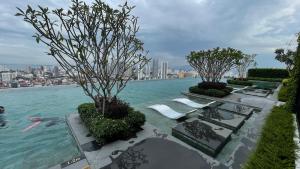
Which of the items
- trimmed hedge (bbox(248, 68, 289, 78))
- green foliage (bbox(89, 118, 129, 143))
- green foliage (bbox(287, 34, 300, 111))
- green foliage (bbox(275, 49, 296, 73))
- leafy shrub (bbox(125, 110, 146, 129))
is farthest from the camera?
trimmed hedge (bbox(248, 68, 289, 78))

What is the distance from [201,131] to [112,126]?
133 inches

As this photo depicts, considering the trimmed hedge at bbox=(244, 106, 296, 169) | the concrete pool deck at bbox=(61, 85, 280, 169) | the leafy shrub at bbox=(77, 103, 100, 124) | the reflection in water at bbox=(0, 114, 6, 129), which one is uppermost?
the leafy shrub at bbox=(77, 103, 100, 124)

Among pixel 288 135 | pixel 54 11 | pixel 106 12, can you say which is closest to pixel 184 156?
pixel 288 135

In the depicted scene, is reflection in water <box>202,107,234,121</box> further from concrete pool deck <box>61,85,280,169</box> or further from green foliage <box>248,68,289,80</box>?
green foliage <box>248,68,289,80</box>

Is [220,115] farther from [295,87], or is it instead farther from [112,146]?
[112,146]

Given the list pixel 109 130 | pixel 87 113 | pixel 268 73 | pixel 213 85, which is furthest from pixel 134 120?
pixel 268 73

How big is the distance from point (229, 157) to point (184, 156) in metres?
1.40

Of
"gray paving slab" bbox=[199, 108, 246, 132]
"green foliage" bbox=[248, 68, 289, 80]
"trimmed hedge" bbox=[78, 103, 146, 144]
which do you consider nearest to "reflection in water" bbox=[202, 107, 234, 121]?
"gray paving slab" bbox=[199, 108, 246, 132]

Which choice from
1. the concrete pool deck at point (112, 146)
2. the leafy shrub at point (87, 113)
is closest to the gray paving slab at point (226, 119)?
the concrete pool deck at point (112, 146)

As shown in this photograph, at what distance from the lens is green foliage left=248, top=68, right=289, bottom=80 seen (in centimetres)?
2662

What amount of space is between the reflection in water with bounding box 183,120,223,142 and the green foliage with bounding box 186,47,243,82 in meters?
10.9

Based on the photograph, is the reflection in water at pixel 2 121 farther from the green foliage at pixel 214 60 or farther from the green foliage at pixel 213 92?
the green foliage at pixel 214 60

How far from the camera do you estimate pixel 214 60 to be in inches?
599

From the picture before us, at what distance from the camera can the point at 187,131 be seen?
5324 millimetres
